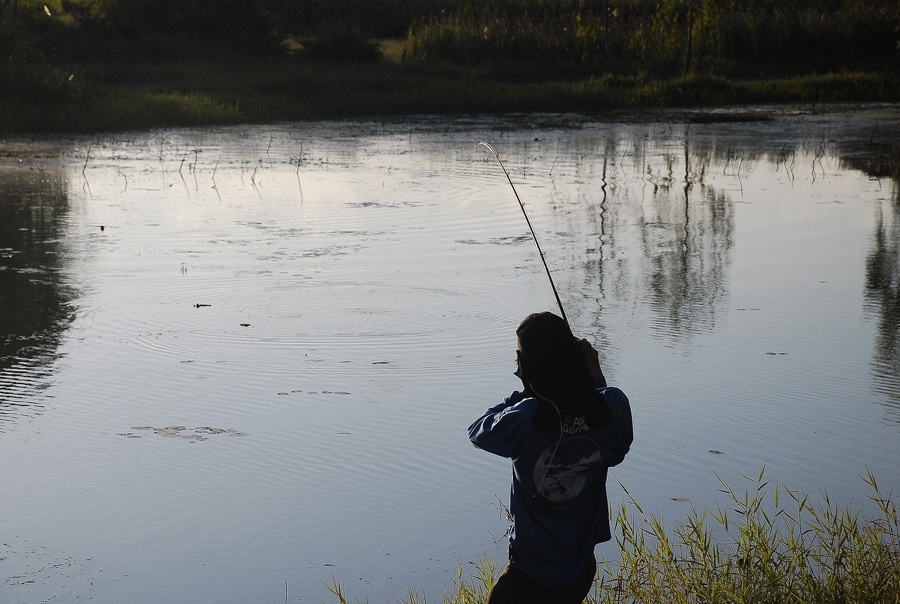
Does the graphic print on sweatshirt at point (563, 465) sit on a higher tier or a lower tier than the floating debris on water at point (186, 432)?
higher

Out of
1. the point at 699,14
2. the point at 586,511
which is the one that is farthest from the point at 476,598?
the point at 699,14

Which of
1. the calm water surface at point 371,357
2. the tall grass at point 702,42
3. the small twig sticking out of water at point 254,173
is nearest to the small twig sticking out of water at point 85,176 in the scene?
the calm water surface at point 371,357

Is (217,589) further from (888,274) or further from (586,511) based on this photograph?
(888,274)

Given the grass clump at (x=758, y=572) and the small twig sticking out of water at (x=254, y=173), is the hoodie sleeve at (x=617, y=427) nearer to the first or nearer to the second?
the grass clump at (x=758, y=572)

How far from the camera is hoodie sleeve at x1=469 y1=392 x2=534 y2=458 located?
2852 mm

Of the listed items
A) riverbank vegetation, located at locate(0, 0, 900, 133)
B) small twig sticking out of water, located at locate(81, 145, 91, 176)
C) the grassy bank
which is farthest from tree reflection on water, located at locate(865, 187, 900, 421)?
riverbank vegetation, located at locate(0, 0, 900, 133)

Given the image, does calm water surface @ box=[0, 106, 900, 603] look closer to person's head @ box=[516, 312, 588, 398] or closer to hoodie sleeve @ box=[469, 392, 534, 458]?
hoodie sleeve @ box=[469, 392, 534, 458]

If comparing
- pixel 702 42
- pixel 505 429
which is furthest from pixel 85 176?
pixel 702 42

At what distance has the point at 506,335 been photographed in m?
7.02

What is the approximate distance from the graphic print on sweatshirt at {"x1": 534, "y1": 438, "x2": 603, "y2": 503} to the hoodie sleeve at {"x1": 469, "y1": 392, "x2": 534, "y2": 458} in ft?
0.24

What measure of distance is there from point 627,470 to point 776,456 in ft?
2.10

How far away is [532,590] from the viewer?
114 inches

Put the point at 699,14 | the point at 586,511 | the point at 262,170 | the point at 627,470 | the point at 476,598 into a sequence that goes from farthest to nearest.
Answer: the point at 699,14
the point at 262,170
the point at 627,470
the point at 476,598
the point at 586,511

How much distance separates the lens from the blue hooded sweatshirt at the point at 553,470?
285cm
